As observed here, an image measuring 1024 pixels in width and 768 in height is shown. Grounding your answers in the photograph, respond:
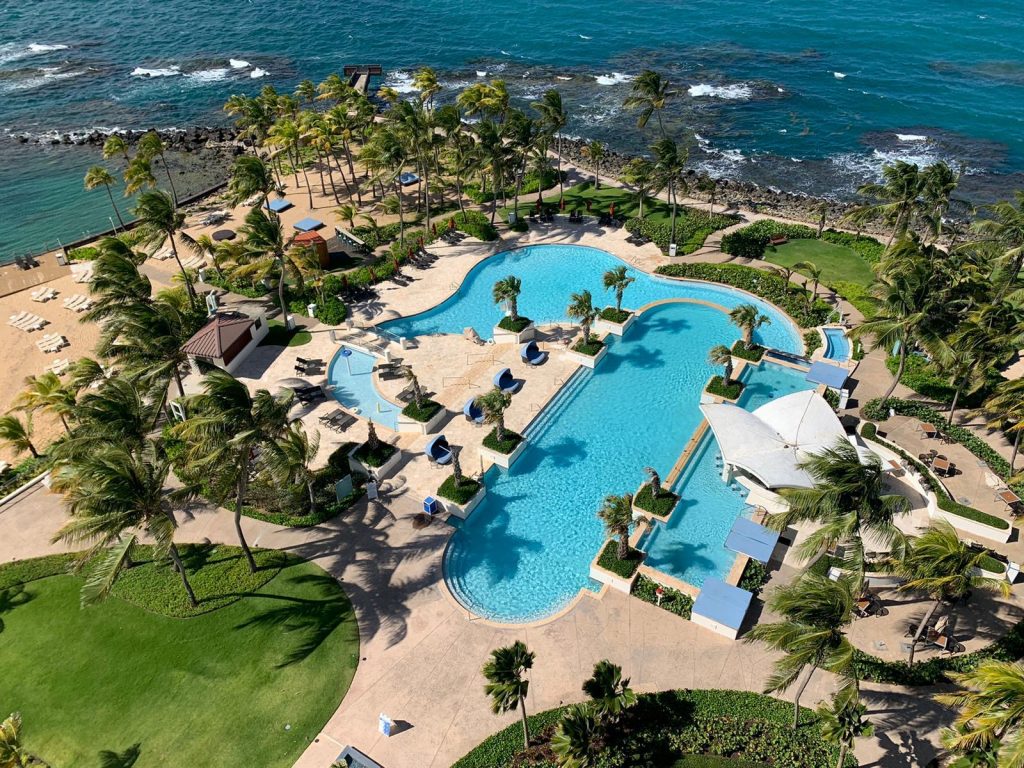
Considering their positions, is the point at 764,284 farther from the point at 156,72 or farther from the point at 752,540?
the point at 156,72

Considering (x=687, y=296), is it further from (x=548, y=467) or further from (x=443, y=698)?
(x=443, y=698)

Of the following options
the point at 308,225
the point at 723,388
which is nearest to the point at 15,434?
the point at 308,225

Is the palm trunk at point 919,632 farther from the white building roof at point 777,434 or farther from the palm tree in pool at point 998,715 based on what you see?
the white building roof at point 777,434

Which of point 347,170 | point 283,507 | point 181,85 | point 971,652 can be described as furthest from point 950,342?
point 181,85

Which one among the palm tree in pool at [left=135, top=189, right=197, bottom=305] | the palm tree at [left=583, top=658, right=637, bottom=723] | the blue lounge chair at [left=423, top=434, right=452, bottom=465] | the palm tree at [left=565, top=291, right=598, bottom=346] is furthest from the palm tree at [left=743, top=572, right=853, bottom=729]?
the palm tree in pool at [left=135, top=189, right=197, bottom=305]

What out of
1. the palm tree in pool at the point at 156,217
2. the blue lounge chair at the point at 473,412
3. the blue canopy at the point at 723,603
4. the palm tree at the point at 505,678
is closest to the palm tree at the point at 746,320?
the blue lounge chair at the point at 473,412

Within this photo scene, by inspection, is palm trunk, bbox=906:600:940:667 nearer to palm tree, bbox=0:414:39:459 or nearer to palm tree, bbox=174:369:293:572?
palm tree, bbox=174:369:293:572
